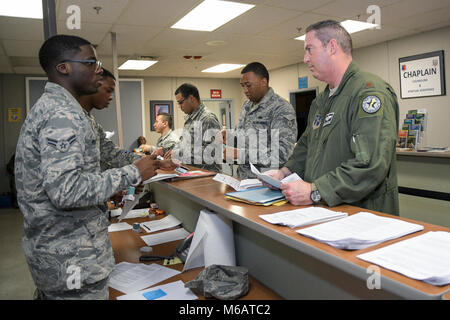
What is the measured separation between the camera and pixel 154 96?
8.65 metres

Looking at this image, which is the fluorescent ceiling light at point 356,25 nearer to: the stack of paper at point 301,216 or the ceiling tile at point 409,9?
the ceiling tile at point 409,9

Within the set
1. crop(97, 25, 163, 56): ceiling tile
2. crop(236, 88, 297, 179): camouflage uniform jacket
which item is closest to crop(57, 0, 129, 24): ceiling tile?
crop(97, 25, 163, 56): ceiling tile

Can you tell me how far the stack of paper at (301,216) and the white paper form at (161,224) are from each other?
1.35 meters

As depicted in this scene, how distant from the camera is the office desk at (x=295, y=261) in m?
0.69

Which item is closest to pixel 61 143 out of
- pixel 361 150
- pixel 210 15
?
pixel 361 150

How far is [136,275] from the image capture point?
162 cm

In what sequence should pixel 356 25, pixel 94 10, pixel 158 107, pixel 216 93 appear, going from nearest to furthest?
pixel 94 10, pixel 356 25, pixel 158 107, pixel 216 93

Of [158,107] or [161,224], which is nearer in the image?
[161,224]

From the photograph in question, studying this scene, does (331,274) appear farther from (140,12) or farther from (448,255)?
(140,12)

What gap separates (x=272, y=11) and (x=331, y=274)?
3.58 m

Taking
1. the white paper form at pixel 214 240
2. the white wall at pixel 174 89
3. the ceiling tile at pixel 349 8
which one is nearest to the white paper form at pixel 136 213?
the white paper form at pixel 214 240

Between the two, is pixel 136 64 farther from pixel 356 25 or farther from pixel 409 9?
pixel 409 9

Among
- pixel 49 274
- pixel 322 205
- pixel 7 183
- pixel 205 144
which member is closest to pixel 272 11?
pixel 205 144

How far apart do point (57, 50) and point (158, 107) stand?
756 cm
